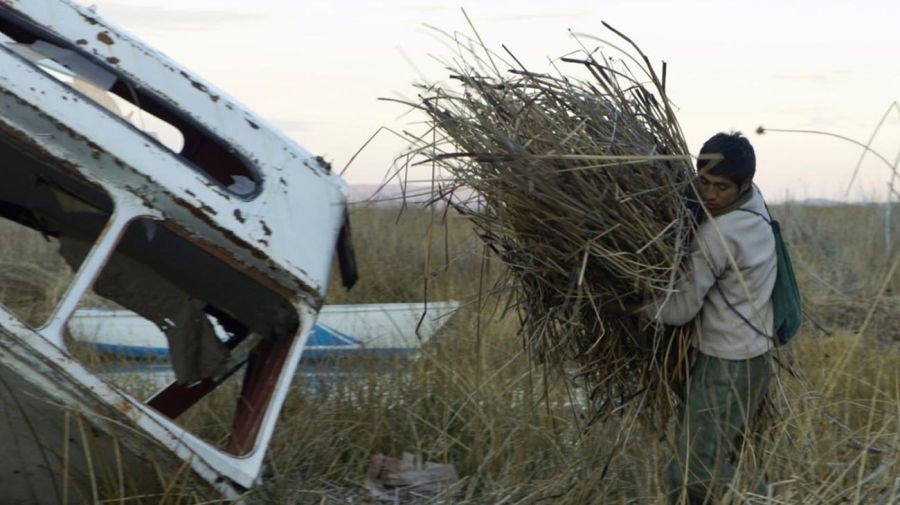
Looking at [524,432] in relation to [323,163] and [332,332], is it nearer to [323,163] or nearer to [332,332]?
[323,163]

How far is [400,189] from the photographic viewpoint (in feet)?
11.9

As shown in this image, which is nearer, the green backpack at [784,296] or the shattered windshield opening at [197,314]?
the green backpack at [784,296]

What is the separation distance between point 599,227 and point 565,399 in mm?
2000

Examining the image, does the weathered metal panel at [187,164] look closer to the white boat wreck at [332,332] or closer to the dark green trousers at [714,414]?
the dark green trousers at [714,414]

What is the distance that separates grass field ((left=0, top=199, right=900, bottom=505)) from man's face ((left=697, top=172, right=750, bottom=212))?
52cm

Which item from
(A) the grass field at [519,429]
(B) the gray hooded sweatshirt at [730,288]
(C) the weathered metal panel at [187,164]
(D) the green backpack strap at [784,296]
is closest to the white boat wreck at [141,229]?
(C) the weathered metal panel at [187,164]

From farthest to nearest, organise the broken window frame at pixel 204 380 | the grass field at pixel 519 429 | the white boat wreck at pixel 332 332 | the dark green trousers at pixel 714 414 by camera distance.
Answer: the white boat wreck at pixel 332 332 < the grass field at pixel 519 429 < the dark green trousers at pixel 714 414 < the broken window frame at pixel 204 380

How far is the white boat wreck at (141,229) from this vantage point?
3320 millimetres

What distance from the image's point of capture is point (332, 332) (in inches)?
253

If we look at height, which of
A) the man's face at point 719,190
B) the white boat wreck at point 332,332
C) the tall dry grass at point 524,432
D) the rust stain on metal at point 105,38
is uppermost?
the rust stain on metal at point 105,38

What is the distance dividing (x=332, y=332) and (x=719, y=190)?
325cm

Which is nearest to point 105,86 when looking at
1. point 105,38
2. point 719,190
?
point 105,38

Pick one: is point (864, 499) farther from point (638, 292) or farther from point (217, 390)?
point (217, 390)

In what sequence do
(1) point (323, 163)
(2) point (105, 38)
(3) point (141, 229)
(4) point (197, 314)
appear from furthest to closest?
(4) point (197, 314), (3) point (141, 229), (1) point (323, 163), (2) point (105, 38)
